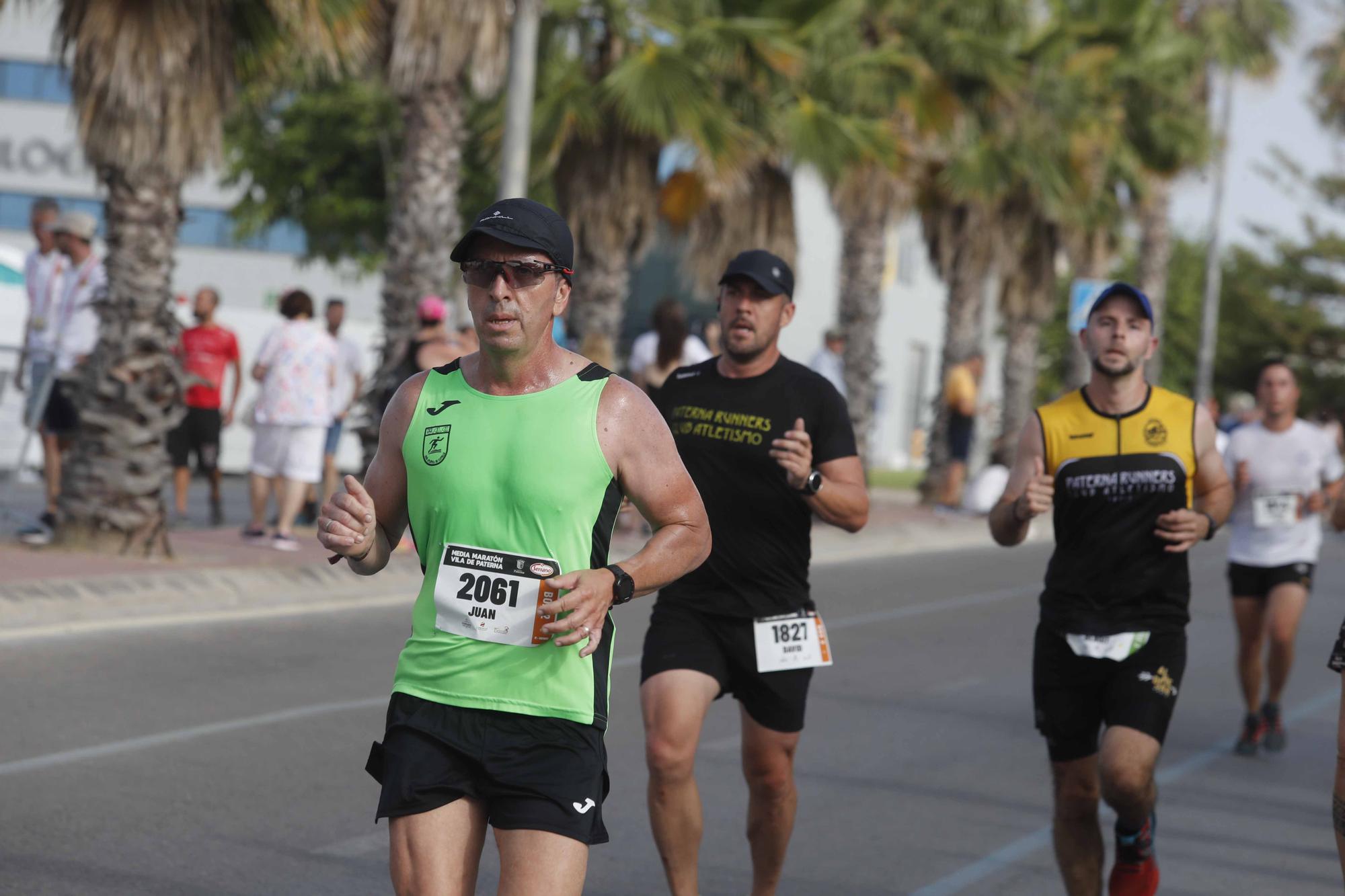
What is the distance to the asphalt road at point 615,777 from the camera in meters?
6.00

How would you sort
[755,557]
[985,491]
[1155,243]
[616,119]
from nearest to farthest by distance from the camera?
[755,557]
[616,119]
[985,491]
[1155,243]

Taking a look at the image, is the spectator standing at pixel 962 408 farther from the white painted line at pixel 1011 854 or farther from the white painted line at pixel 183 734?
the white painted line at pixel 1011 854

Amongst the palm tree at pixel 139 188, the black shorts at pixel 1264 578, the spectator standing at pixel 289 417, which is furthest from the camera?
the spectator standing at pixel 289 417

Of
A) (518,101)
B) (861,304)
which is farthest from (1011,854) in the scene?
(861,304)

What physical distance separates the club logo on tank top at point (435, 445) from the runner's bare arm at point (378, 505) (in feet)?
0.27

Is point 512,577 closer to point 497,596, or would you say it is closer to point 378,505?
point 497,596

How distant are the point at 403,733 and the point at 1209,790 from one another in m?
5.48

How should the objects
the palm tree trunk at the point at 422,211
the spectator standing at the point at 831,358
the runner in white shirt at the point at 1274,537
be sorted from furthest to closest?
the spectator standing at the point at 831,358
the palm tree trunk at the point at 422,211
the runner in white shirt at the point at 1274,537

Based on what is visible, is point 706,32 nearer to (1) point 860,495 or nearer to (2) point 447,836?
(1) point 860,495

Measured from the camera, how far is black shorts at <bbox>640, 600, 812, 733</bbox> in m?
5.41

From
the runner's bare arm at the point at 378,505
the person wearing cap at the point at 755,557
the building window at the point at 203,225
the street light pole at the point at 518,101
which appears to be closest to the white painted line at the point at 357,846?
the person wearing cap at the point at 755,557

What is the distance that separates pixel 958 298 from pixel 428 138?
44.5ft

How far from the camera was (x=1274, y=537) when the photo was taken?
376 inches

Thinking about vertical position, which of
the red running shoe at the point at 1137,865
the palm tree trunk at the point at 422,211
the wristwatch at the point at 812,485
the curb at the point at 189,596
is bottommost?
the curb at the point at 189,596
